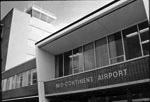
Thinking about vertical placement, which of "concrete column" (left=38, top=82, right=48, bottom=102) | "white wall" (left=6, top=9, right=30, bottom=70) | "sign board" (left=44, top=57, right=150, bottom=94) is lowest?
"concrete column" (left=38, top=82, right=48, bottom=102)

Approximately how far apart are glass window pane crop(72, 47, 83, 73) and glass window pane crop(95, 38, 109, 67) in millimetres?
1551

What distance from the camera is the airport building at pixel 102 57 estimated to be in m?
8.66

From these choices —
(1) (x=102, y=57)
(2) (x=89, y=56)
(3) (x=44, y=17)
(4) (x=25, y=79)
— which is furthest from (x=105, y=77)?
(3) (x=44, y=17)

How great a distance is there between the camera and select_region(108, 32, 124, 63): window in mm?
10227

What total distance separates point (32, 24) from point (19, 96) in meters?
15.4

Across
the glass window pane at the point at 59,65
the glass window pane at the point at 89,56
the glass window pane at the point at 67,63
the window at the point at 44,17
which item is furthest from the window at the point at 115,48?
the window at the point at 44,17

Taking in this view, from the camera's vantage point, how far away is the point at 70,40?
40.3 ft

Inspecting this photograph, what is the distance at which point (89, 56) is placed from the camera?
12.0 m

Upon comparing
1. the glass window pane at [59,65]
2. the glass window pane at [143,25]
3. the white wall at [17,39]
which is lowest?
the glass window pane at [59,65]

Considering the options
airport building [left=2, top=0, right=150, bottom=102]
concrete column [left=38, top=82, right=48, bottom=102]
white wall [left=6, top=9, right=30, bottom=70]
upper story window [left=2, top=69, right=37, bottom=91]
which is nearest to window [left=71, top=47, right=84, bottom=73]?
airport building [left=2, top=0, right=150, bottom=102]

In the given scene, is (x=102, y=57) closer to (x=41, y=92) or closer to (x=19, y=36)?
(x=41, y=92)

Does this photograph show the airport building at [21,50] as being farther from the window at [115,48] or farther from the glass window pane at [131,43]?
the glass window pane at [131,43]

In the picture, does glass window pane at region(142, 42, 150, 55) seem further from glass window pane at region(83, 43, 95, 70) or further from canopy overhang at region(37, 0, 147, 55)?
glass window pane at region(83, 43, 95, 70)

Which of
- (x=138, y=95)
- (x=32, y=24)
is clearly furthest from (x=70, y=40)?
(x=32, y=24)
